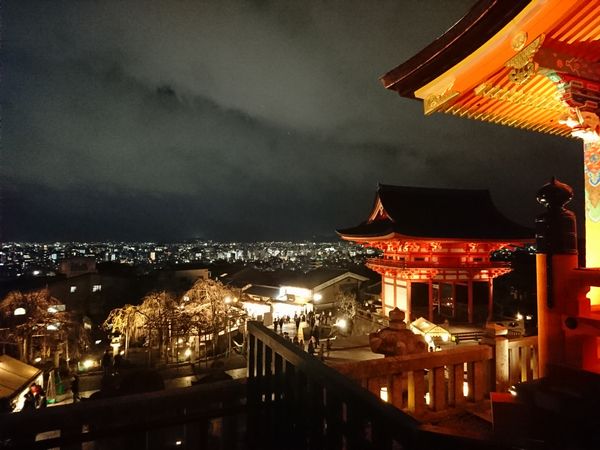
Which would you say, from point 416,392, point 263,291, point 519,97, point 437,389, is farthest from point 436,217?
point 263,291

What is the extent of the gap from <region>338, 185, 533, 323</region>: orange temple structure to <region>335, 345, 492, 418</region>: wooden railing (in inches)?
470

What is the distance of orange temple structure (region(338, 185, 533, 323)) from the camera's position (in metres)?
17.3

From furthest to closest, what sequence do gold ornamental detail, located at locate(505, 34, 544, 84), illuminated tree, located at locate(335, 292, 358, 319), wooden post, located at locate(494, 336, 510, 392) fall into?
illuminated tree, located at locate(335, 292, 358, 319)
wooden post, located at locate(494, 336, 510, 392)
gold ornamental detail, located at locate(505, 34, 544, 84)

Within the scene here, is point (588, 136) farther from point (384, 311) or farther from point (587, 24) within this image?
point (384, 311)

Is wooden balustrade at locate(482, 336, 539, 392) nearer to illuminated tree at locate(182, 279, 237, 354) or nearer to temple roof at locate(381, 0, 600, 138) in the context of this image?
temple roof at locate(381, 0, 600, 138)

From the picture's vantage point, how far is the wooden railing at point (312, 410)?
153cm

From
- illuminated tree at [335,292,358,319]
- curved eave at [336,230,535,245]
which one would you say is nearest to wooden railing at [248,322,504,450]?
curved eave at [336,230,535,245]

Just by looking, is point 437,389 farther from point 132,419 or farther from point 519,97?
point 519,97

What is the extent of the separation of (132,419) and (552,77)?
5.45 metres

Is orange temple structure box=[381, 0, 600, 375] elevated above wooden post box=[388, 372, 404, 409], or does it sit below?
above

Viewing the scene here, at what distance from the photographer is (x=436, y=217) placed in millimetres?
19562

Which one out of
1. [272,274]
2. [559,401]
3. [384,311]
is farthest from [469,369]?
[272,274]

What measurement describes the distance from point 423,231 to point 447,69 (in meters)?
13.8

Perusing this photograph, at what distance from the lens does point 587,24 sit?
359 centimetres
